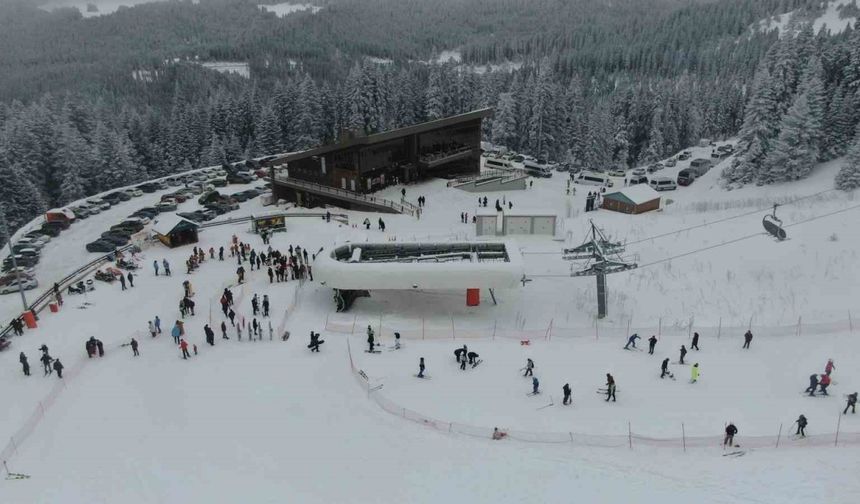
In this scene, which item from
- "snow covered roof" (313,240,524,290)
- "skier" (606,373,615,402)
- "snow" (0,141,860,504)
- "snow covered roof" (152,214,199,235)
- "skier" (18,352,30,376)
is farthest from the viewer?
"snow covered roof" (152,214,199,235)

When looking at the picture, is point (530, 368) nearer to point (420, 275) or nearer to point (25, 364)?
point (420, 275)

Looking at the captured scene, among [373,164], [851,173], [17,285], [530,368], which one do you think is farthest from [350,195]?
[851,173]

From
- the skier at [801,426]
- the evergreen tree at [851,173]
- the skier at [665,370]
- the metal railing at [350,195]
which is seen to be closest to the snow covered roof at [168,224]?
the metal railing at [350,195]

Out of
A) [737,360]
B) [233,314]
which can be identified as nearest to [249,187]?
[233,314]

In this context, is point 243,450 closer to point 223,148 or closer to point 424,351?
point 424,351

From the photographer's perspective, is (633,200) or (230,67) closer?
(633,200)

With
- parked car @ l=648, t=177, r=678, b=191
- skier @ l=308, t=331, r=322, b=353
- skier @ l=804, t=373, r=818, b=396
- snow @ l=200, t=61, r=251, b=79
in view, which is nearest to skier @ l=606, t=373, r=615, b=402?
skier @ l=804, t=373, r=818, b=396

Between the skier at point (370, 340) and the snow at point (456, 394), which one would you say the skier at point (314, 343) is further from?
the skier at point (370, 340)

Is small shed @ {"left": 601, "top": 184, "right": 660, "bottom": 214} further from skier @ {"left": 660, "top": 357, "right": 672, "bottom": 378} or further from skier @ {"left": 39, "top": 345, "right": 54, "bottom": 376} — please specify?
skier @ {"left": 39, "top": 345, "right": 54, "bottom": 376}
